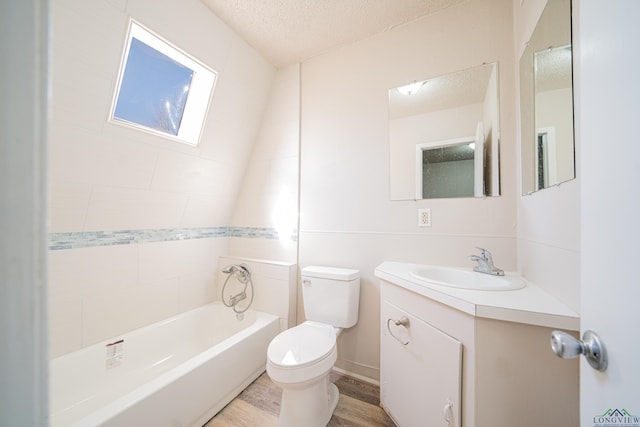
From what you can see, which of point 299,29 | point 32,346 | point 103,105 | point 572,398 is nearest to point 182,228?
point 103,105

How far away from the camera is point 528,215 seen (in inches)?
49.2

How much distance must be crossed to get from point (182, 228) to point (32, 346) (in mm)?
2010

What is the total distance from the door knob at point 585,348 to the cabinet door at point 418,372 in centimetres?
52

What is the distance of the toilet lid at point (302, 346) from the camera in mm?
1245

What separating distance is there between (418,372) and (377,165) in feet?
4.22

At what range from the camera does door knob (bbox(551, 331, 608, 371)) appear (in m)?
0.44

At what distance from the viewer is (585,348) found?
18.4 inches

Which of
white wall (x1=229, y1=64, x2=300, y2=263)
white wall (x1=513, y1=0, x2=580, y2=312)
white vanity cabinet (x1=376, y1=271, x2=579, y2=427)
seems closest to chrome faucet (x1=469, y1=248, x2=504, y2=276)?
white wall (x1=513, y1=0, x2=580, y2=312)

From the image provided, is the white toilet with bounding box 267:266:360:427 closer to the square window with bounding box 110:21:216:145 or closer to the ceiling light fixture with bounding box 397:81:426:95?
the ceiling light fixture with bounding box 397:81:426:95

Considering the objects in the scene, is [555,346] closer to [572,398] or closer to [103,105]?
[572,398]

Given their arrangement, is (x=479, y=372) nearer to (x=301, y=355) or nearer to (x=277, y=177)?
(x=301, y=355)

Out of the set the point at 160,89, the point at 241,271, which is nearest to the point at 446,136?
the point at 241,271

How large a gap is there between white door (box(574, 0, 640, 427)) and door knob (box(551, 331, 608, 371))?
0.01 m

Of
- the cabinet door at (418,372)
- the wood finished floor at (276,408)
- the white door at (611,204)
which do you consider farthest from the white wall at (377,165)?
the white door at (611,204)
